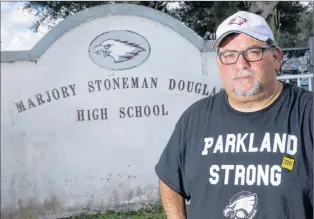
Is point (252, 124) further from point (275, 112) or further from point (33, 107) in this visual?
point (33, 107)

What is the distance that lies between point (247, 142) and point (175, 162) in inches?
13.1

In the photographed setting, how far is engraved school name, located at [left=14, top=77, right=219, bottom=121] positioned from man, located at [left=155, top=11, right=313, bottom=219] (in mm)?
3274

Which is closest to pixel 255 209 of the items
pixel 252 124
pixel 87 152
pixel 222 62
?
pixel 252 124

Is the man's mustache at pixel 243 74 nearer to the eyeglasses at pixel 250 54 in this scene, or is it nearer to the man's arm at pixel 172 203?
the eyeglasses at pixel 250 54

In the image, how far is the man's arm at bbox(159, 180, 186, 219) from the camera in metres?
2.12

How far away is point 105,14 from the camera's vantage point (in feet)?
17.3

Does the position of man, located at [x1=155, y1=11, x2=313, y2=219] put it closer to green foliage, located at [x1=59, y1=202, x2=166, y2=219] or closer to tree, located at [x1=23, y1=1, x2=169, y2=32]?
green foliage, located at [x1=59, y1=202, x2=166, y2=219]

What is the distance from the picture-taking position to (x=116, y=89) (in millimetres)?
5324

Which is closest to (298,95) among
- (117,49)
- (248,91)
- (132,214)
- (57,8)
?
(248,91)

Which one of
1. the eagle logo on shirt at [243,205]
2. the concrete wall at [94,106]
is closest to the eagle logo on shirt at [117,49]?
the concrete wall at [94,106]

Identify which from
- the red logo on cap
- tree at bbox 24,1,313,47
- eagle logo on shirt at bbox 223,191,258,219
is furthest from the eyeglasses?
tree at bbox 24,1,313,47

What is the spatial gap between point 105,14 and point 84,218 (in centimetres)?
204

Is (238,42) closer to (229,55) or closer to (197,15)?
(229,55)

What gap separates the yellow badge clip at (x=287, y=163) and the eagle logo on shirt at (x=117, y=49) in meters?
3.65
